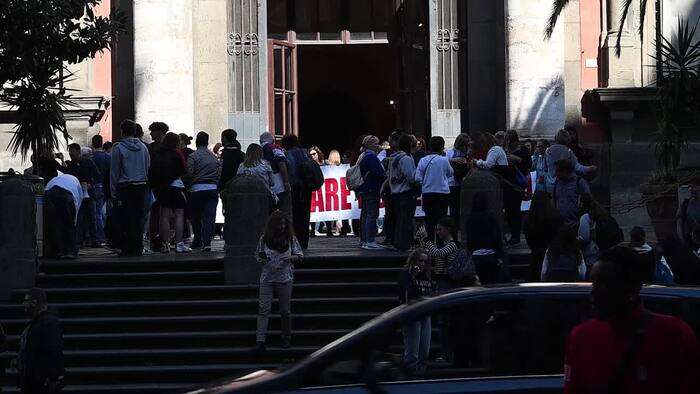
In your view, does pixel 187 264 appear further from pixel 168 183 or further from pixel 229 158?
pixel 229 158

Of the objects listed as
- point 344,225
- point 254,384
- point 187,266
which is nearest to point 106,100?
point 344,225

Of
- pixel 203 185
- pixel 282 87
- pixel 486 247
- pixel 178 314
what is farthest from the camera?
pixel 282 87

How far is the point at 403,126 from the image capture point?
27750 millimetres

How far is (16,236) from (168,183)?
7.46 ft

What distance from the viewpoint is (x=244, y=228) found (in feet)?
58.7

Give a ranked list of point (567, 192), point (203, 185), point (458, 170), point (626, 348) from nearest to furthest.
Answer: point (626, 348), point (567, 192), point (458, 170), point (203, 185)

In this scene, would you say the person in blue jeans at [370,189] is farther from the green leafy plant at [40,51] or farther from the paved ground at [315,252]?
the green leafy plant at [40,51]

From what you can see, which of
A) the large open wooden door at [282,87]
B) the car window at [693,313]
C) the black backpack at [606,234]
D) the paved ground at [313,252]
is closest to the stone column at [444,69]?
the large open wooden door at [282,87]

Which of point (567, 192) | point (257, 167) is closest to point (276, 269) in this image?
point (257, 167)

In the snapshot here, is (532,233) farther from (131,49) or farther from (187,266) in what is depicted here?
(131,49)

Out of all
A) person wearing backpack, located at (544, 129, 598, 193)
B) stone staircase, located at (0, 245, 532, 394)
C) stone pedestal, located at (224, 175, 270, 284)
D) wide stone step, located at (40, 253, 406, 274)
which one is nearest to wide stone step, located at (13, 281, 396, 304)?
stone staircase, located at (0, 245, 532, 394)

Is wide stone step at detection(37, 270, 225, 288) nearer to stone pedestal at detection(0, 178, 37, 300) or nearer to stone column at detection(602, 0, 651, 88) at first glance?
stone pedestal at detection(0, 178, 37, 300)

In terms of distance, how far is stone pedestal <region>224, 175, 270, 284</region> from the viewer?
17.8m

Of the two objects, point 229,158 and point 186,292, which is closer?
point 186,292
